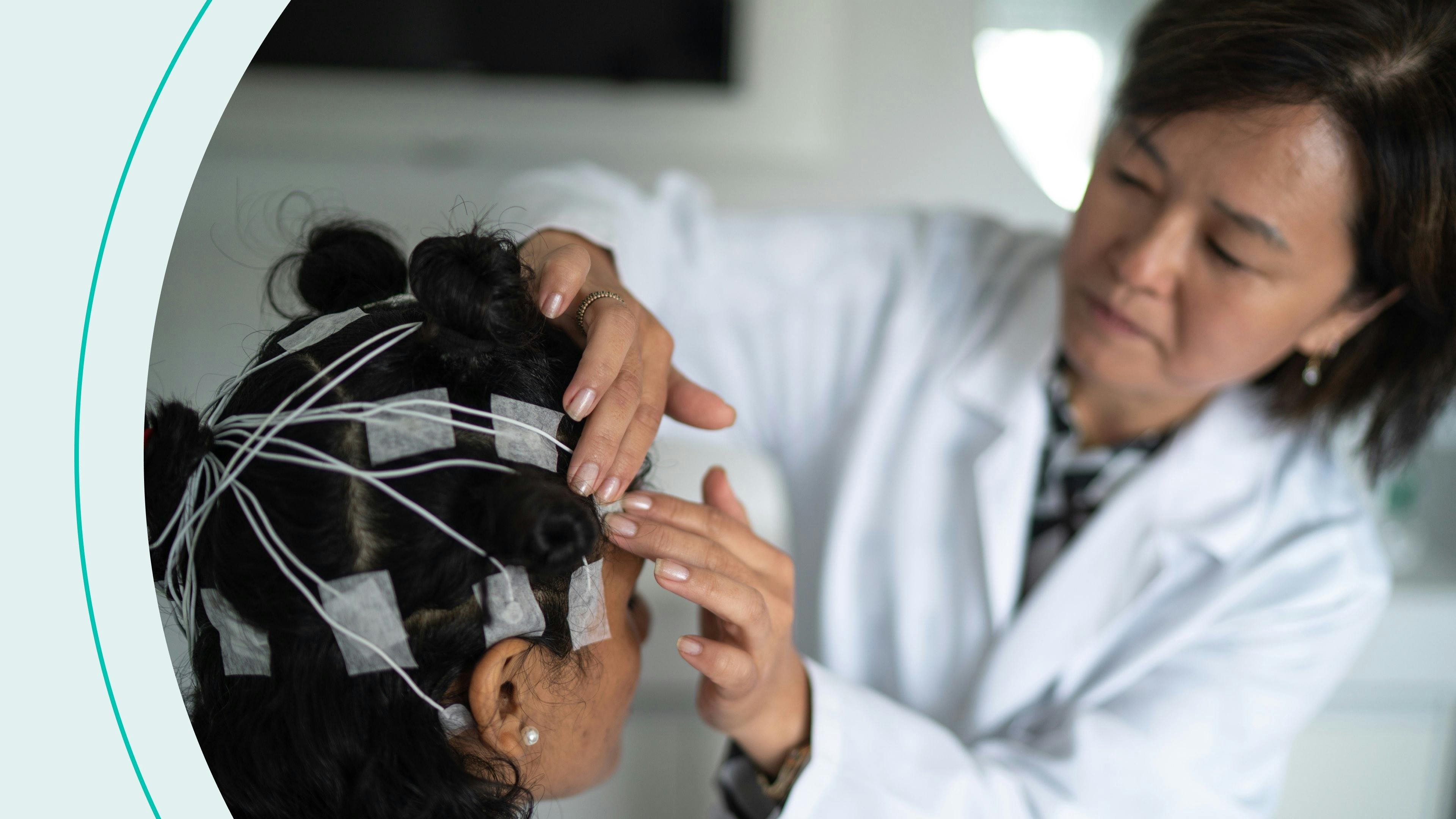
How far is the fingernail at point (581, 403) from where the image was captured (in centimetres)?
39

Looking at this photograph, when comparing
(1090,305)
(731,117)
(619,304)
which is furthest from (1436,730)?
(619,304)

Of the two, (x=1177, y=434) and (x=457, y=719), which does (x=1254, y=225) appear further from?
(x=457, y=719)

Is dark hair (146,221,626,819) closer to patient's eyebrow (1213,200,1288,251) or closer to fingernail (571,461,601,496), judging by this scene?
fingernail (571,461,601,496)

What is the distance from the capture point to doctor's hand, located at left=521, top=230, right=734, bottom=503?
394 millimetres

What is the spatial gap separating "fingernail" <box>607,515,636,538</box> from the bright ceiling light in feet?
3.91

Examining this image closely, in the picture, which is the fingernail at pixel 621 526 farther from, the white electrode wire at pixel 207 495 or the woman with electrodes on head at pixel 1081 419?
the white electrode wire at pixel 207 495

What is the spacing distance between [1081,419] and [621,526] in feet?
2.08

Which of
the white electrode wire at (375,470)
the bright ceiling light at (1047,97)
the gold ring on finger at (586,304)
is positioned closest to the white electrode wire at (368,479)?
the white electrode wire at (375,470)

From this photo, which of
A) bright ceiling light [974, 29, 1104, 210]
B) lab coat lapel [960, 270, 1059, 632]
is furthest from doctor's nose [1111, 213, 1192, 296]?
bright ceiling light [974, 29, 1104, 210]

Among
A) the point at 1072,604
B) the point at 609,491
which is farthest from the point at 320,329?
the point at 1072,604

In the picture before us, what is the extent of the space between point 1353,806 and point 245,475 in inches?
60.2

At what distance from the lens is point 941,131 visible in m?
1.38

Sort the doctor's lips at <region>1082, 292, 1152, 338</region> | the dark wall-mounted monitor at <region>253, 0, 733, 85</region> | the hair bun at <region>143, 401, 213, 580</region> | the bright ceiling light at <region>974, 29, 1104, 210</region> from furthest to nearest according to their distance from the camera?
the bright ceiling light at <region>974, 29, 1104, 210</region>, the doctor's lips at <region>1082, 292, 1152, 338</region>, the dark wall-mounted monitor at <region>253, 0, 733, 85</region>, the hair bun at <region>143, 401, 213, 580</region>

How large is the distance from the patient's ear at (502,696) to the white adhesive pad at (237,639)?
87mm
